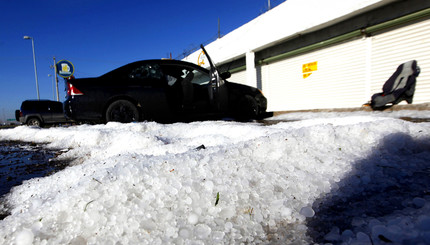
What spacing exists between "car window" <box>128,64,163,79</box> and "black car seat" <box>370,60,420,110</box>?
5.95 meters

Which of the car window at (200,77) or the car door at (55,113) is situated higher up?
the car window at (200,77)

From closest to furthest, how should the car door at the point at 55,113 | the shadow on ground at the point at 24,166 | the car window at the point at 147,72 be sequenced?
the shadow on ground at the point at 24,166, the car window at the point at 147,72, the car door at the point at 55,113

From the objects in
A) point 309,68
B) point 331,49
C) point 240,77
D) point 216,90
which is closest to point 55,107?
point 240,77

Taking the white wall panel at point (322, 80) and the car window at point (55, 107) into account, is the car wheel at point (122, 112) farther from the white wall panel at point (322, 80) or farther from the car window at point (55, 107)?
the car window at point (55, 107)

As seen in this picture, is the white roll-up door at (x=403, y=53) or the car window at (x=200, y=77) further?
the white roll-up door at (x=403, y=53)

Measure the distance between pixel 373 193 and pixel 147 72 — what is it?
15.3ft

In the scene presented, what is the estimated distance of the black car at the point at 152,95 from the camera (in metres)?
4.39

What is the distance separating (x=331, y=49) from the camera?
798cm

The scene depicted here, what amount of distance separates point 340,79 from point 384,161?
298 inches

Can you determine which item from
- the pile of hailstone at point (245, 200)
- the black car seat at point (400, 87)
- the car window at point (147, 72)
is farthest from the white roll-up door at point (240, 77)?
the pile of hailstone at point (245, 200)

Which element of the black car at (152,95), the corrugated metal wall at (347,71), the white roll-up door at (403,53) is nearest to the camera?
the black car at (152,95)

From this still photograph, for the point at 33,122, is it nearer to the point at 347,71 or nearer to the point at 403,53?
the point at 347,71

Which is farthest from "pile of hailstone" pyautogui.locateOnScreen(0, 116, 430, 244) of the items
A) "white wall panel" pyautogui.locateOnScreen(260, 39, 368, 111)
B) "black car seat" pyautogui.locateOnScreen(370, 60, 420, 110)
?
"white wall panel" pyautogui.locateOnScreen(260, 39, 368, 111)

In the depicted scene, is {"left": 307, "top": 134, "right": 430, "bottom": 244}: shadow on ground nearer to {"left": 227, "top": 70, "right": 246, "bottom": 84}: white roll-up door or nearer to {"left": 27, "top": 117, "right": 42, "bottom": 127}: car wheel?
{"left": 227, "top": 70, "right": 246, "bottom": 84}: white roll-up door
